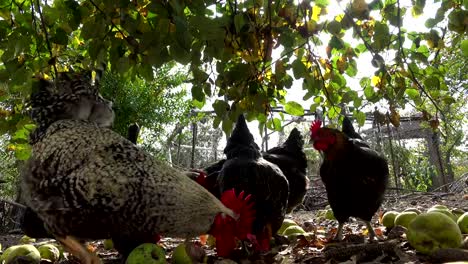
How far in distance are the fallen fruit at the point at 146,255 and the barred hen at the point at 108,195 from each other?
69mm

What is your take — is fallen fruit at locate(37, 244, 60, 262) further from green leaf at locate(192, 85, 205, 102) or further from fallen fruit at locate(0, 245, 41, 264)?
green leaf at locate(192, 85, 205, 102)

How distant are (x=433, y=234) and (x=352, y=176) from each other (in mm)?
975

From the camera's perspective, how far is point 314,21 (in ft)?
6.09

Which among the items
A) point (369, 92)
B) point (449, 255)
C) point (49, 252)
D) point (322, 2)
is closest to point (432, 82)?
point (369, 92)

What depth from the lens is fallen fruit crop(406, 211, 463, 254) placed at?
81.2 inches

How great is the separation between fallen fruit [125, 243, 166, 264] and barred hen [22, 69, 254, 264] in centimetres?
7

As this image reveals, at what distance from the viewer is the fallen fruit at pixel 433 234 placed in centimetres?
206

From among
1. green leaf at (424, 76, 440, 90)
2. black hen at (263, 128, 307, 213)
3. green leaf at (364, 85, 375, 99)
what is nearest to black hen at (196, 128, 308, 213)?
black hen at (263, 128, 307, 213)

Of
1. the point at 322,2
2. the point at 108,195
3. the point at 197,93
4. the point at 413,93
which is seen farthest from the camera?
the point at 413,93

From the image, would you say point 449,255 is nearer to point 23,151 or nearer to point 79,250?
point 79,250

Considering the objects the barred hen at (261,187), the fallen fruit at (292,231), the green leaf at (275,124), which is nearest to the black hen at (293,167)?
the fallen fruit at (292,231)

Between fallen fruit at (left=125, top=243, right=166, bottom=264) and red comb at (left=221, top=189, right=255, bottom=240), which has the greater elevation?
red comb at (left=221, top=189, right=255, bottom=240)

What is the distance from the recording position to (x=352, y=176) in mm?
3035

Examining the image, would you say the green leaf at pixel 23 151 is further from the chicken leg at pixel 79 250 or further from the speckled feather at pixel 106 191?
the chicken leg at pixel 79 250
